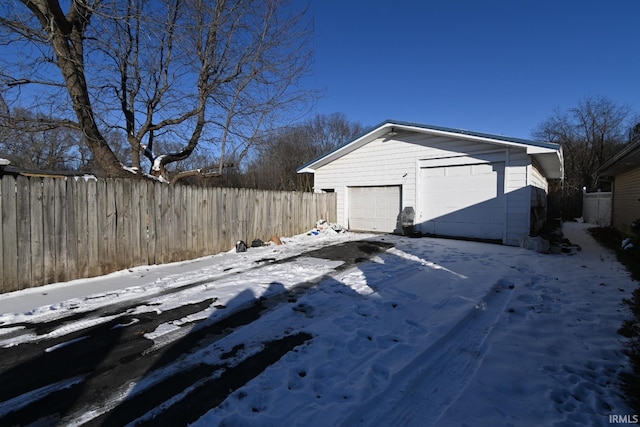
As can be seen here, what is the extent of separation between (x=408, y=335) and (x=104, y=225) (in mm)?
5648

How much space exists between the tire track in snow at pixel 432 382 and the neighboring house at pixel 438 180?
685 cm

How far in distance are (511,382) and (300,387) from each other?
66.0 inches

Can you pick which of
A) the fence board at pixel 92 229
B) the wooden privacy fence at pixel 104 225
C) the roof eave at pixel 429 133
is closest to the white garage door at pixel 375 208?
the roof eave at pixel 429 133

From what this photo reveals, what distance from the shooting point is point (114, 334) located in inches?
128

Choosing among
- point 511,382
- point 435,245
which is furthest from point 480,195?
point 511,382

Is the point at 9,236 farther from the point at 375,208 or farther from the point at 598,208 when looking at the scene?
the point at 598,208

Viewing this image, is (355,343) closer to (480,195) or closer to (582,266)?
(582,266)

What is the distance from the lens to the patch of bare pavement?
2051 mm

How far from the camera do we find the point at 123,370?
2.57 metres

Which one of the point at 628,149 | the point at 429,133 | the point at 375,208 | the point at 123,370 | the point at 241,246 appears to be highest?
the point at 429,133

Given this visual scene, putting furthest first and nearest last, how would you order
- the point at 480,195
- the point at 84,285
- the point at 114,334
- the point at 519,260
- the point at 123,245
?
the point at 480,195 < the point at 519,260 < the point at 123,245 < the point at 84,285 < the point at 114,334

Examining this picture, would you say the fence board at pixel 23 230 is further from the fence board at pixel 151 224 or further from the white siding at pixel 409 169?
the white siding at pixel 409 169

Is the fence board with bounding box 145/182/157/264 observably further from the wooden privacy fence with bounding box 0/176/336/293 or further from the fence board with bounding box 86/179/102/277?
the fence board with bounding box 86/179/102/277

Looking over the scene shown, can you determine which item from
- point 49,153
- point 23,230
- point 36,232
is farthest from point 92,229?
point 49,153
